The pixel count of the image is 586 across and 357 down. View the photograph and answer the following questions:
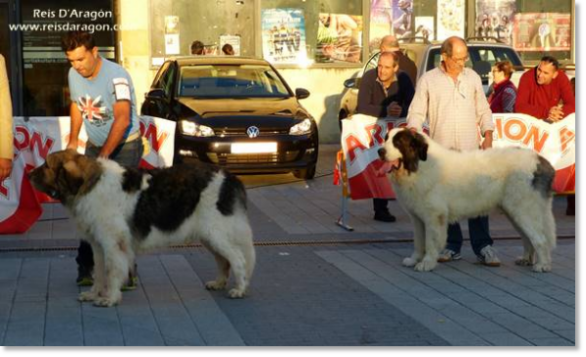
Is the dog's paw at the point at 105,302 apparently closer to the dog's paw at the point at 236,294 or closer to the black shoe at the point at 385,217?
the dog's paw at the point at 236,294

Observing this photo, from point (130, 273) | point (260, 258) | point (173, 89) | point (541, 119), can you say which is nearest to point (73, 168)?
point (130, 273)

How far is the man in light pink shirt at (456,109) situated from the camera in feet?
31.8

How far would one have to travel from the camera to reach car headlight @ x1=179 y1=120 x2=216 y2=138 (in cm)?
1509

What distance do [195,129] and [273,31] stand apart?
6500 millimetres

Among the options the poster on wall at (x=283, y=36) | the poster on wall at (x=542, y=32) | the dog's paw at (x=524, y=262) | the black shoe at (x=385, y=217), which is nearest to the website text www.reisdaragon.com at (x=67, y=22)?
the poster on wall at (x=283, y=36)

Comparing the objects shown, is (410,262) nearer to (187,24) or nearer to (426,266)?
(426,266)

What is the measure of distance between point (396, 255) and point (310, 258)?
0.84 m

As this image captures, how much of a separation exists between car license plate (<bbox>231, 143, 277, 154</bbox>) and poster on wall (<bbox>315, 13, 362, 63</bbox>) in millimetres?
6512

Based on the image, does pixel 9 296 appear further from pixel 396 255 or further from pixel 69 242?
pixel 396 255

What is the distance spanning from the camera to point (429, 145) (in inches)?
369

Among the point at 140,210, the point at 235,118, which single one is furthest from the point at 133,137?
the point at 235,118

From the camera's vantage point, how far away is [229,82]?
16562 mm

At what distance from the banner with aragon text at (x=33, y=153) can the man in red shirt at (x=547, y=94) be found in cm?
438

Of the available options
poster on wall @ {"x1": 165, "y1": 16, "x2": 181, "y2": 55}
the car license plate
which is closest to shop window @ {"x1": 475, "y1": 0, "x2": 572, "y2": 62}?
poster on wall @ {"x1": 165, "y1": 16, "x2": 181, "y2": 55}
